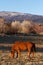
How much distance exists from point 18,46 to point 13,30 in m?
32.8

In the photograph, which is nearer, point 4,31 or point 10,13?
point 4,31

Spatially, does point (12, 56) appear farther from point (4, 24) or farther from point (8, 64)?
point (4, 24)

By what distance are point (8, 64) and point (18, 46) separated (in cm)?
366

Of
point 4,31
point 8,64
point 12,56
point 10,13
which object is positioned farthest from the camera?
point 10,13

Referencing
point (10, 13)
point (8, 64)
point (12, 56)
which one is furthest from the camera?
point (10, 13)

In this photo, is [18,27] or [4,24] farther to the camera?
[18,27]

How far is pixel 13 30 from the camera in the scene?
52188 mm

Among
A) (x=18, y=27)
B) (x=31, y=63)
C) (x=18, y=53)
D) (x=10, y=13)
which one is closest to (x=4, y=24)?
(x=18, y=27)

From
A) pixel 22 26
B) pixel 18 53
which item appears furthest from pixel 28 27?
pixel 18 53

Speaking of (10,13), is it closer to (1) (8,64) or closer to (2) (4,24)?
(2) (4,24)

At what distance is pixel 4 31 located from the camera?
163 ft

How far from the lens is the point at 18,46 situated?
1941 cm

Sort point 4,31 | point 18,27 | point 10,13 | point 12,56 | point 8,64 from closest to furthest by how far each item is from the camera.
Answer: point 8,64
point 12,56
point 4,31
point 18,27
point 10,13

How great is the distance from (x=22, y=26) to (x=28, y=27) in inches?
45.7
